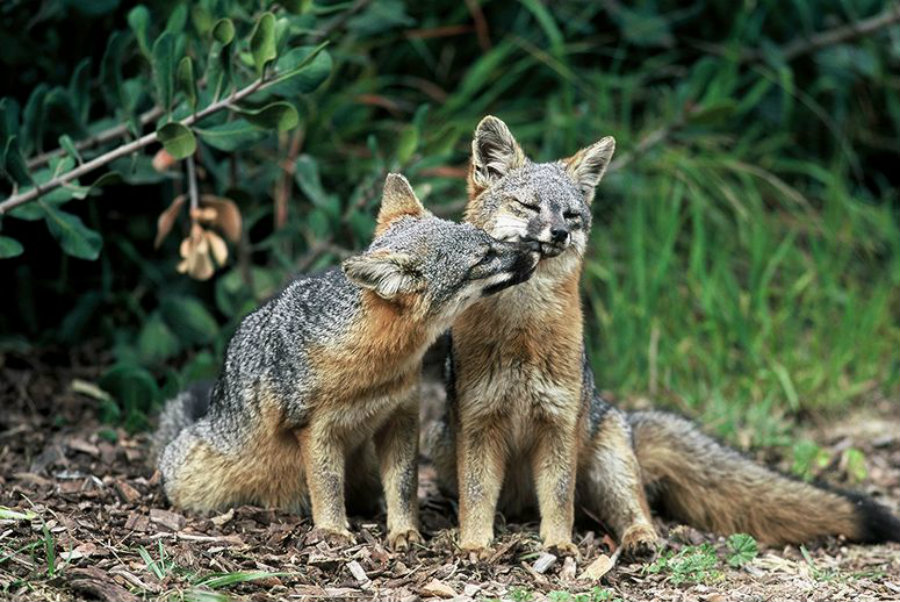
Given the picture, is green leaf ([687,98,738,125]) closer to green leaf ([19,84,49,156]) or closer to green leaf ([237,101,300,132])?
green leaf ([237,101,300,132])

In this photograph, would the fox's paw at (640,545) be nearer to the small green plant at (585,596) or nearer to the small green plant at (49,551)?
the small green plant at (585,596)

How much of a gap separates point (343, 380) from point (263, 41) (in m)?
1.92

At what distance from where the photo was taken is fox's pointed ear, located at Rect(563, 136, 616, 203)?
6156mm

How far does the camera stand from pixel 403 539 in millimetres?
5762

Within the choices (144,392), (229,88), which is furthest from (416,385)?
(144,392)

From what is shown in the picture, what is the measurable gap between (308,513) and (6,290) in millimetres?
3641

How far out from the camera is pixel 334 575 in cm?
534

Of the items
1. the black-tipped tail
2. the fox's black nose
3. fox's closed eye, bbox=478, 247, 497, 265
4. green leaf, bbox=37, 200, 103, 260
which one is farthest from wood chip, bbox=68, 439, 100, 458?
the black-tipped tail

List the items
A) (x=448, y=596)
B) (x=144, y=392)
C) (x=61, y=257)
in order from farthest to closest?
(x=61, y=257) → (x=144, y=392) → (x=448, y=596)

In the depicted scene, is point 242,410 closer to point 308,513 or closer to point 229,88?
point 308,513

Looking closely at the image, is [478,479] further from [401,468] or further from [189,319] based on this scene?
[189,319]

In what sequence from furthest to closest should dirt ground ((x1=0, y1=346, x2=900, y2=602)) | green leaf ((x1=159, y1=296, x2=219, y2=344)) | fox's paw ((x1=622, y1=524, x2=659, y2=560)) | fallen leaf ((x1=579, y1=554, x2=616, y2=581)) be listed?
green leaf ((x1=159, y1=296, x2=219, y2=344))
fox's paw ((x1=622, y1=524, x2=659, y2=560))
fallen leaf ((x1=579, y1=554, x2=616, y2=581))
dirt ground ((x1=0, y1=346, x2=900, y2=602))

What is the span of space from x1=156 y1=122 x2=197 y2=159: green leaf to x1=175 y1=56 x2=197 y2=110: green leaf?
0.19 m

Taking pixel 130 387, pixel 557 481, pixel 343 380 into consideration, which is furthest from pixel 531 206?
pixel 130 387
